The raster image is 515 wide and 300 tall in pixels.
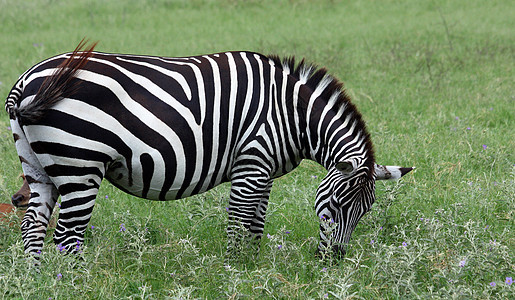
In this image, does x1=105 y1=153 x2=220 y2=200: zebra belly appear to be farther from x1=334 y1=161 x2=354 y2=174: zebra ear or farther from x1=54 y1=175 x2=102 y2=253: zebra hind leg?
x1=334 y1=161 x2=354 y2=174: zebra ear

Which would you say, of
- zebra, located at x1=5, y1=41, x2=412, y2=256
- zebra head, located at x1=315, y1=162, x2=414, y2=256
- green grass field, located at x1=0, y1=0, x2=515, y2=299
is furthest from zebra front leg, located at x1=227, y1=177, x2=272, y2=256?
zebra head, located at x1=315, y1=162, x2=414, y2=256

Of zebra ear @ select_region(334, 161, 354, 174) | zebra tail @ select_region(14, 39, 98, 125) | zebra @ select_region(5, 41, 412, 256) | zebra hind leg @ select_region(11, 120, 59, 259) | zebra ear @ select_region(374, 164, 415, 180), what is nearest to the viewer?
zebra tail @ select_region(14, 39, 98, 125)

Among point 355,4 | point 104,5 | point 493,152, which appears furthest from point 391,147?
point 104,5

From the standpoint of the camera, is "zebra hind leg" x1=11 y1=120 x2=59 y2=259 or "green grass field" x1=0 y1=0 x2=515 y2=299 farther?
"zebra hind leg" x1=11 y1=120 x2=59 y2=259

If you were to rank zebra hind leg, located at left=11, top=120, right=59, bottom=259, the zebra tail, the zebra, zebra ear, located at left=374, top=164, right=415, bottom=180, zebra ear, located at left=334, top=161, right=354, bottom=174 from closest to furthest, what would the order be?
the zebra tail
the zebra
zebra ear, located at left=334, top=161, right=354, bottom=174
zebra hind leg, located at left=11, top=120, right=59, bottom=259
zebra ear, located at left=374, top=164, right=415, bottom=180

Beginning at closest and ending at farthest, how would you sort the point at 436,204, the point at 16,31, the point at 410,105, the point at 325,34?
the point at 436,204, the point at 410,105, the point at 325,34, the point at 16,31

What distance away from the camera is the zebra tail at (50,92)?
405 cm

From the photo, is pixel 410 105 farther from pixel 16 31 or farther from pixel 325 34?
pixel 16 31

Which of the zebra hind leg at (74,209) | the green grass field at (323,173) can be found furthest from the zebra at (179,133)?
the green grass field at (323,173)

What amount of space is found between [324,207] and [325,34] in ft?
33.4

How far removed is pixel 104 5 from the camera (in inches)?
689

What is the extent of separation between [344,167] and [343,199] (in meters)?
0.29

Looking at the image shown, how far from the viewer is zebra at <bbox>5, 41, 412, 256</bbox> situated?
4.20 m

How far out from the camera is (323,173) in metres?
7.28
